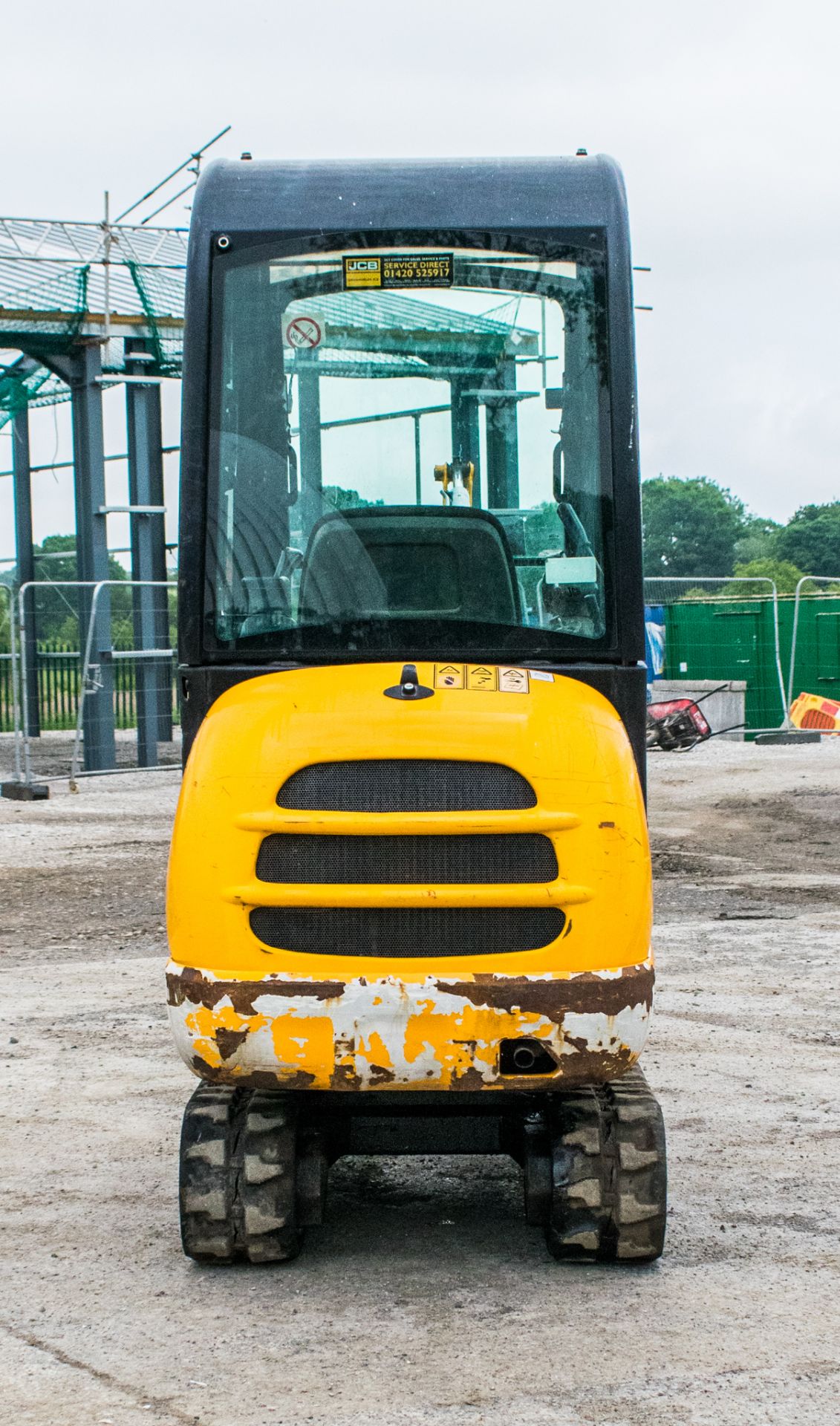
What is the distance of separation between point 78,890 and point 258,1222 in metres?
7.47

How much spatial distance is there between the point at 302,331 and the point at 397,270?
32cm

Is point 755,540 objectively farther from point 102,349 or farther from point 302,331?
point 302,331

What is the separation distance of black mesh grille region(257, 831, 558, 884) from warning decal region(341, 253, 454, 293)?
5.42 feet

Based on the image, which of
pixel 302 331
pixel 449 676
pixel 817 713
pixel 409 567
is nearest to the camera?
pixel 449 676

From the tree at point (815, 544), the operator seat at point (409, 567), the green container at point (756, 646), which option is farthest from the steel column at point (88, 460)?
the tree at point (815, 544)

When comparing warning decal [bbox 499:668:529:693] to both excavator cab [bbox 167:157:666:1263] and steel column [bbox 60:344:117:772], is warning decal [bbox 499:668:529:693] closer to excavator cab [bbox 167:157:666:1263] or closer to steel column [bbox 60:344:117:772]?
excavator cab [bbox 167:157:666:1263]

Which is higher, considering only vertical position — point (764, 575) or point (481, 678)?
point (764, 575)

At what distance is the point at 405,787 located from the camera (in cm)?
432

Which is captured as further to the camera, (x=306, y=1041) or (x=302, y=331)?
(x=302, y=331)

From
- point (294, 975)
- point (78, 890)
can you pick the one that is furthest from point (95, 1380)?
point (78, 890)

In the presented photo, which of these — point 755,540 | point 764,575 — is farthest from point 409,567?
point 755,540

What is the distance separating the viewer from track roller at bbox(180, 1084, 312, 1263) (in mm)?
4555

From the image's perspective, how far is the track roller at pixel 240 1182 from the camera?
179 inches

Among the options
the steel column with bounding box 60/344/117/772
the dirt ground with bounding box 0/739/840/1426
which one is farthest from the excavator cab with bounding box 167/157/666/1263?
the steel column with bounding box 60/344/117/772
